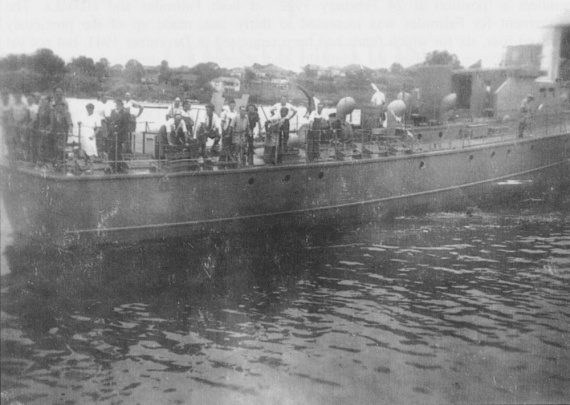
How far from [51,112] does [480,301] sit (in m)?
9.43

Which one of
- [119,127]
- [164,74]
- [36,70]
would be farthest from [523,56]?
[36,70]

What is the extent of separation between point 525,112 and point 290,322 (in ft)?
51.8

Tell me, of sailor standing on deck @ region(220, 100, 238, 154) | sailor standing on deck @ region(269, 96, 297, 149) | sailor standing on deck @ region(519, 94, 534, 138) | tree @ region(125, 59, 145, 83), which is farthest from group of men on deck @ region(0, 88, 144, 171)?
sailor standing on deck @ region(519, 94, 534, 138)

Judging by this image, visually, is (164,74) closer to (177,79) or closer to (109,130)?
(177,79)

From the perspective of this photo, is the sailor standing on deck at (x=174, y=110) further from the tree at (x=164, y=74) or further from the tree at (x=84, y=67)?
the tree at (x=164, y=74)

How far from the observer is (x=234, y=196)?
13750mm

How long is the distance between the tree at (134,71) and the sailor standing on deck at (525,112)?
13365mm

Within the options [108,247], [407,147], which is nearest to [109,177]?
[108,247]

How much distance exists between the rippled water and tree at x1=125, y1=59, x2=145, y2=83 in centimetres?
915

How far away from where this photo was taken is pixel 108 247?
485 inches

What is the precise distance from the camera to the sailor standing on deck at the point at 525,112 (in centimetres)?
2097

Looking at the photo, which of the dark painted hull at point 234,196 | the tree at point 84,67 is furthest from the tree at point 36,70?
the tree at point 84,67

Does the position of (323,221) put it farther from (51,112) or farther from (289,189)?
(51,112)

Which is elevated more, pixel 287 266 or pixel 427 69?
pixel 427 69
